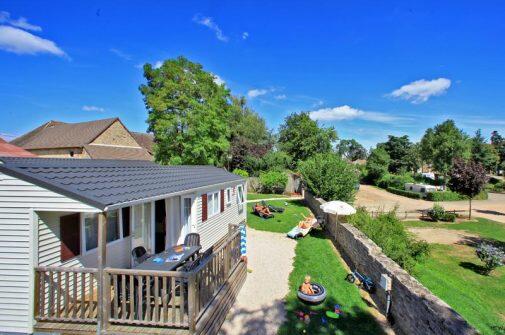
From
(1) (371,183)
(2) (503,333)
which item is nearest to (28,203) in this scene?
(2) (503,333)

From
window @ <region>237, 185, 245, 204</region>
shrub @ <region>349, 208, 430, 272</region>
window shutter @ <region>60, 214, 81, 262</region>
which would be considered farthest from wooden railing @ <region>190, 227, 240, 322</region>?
window @ <region>237, 185, 245, 204</region>

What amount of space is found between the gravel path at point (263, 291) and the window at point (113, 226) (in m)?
3.66

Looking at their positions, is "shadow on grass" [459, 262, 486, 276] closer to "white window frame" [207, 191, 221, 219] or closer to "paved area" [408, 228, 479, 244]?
"paved area" [408, 228, 479, 244]

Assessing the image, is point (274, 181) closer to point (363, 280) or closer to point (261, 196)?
point (261, 196)

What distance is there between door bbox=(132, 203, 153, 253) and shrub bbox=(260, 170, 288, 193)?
26.3 meters

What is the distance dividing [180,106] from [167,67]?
439cm

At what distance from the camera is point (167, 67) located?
91.2ft

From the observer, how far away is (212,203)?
12789mm

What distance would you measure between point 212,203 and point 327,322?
699cm

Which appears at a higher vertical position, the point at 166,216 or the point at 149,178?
the point at 149,178

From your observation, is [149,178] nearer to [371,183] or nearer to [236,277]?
[236,277]

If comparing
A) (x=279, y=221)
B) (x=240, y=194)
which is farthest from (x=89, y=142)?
(x=279, y=221)

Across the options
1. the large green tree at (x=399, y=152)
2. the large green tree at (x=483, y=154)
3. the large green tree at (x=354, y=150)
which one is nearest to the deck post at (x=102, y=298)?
the large green tree at (x=399, y=152)

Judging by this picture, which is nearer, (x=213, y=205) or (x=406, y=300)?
(x=406, y=300)
